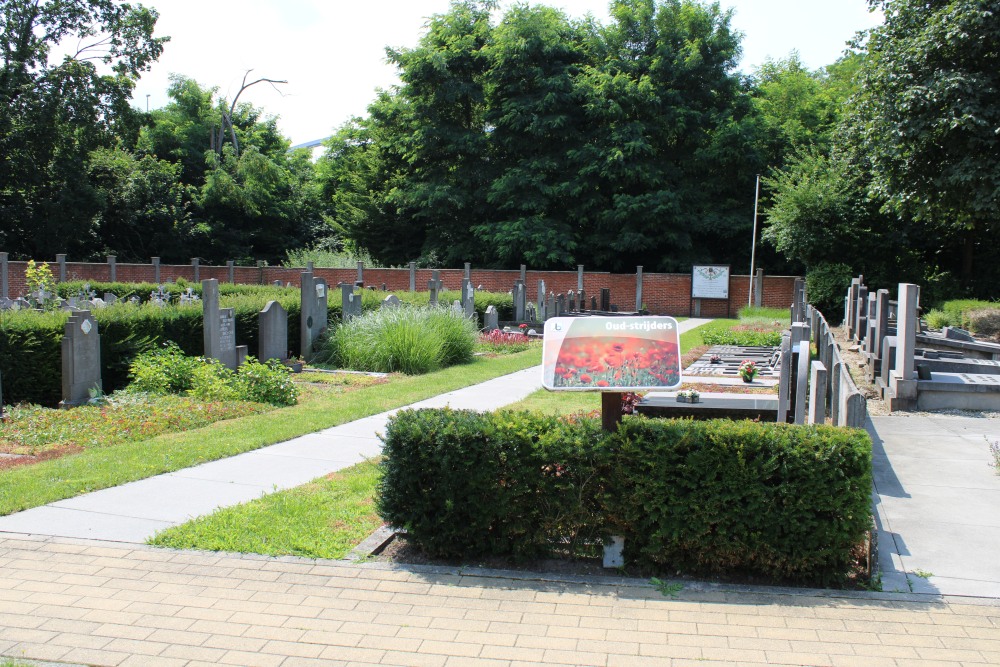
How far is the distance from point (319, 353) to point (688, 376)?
706 cm

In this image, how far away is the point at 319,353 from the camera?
50.6 feet

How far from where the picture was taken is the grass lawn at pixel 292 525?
5.30 metres

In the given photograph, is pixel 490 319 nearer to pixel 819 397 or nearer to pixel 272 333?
pixel 272 333

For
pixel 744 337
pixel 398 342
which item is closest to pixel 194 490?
pixel 398 342

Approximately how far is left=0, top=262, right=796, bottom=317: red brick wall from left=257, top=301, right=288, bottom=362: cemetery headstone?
19722mm

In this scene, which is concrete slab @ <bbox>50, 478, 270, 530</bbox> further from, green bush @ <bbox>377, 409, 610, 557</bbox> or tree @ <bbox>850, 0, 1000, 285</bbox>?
tree @ <bbox>850, 0, 1000, 285</bbox>

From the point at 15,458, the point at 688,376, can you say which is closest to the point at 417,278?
the point at 688,376

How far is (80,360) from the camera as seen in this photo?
1046 centimetres

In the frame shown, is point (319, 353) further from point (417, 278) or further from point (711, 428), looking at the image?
point (417, 278)

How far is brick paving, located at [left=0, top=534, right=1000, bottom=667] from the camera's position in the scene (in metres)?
3.90

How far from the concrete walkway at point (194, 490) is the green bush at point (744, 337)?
1140 centimetres

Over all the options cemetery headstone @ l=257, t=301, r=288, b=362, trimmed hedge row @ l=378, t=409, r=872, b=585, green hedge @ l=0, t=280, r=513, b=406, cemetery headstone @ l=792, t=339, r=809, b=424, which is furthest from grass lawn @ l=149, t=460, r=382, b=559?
cemetery headstone @ l=257, t=301, r=288, b=362

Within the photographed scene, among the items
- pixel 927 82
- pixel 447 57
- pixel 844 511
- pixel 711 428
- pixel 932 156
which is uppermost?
pixel 447 57

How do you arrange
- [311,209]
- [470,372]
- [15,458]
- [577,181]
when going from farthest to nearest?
[311,209], [577,181], [470,372], [15,458]
